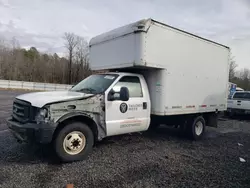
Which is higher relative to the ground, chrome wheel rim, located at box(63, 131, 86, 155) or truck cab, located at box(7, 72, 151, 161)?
truck cab, located at box(7, 72, 151, 161)

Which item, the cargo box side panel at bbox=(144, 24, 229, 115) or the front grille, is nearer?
the front grille

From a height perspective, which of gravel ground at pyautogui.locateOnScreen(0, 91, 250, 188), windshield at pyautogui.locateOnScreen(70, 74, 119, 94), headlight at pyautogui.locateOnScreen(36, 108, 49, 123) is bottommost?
gravel ground at pyautogui.locateOnScreen(0, 91, 250, 188)

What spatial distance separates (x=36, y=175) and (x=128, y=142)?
2.97 metres

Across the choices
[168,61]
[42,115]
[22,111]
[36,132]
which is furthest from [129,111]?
[22,111]

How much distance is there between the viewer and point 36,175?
3834mm

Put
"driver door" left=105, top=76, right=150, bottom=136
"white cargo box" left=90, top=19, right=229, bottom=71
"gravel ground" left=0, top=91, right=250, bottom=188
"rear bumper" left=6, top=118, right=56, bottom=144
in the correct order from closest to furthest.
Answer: "gravel ground" left=0, top=91, right=250, bottom=188 → "rear bumper" left=6, top=118, right=56, bottom=144 → "driver door" left=105, top=76, right=150, bottom=136 → "white cargo box" left=90, top=19, right=229, bottom=71

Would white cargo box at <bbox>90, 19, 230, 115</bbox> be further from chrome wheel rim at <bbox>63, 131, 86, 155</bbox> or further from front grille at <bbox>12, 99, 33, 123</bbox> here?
front grille at <bbox>12, 99, 33, 123</bbox>

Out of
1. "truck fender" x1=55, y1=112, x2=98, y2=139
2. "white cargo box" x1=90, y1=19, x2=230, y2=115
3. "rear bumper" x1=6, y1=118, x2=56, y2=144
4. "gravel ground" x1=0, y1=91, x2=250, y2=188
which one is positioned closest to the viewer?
"gravel ground" x1=0, y1=91, x2=250, y2=188

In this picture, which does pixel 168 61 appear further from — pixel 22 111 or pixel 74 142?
pixel 22 111

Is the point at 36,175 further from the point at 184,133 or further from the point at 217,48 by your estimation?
the point at 217,48

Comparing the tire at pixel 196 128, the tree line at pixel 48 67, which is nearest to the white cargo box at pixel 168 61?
the tire at pixel 196 128

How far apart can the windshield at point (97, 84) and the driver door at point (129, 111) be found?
23 centimetres

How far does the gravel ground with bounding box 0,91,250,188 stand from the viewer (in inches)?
146

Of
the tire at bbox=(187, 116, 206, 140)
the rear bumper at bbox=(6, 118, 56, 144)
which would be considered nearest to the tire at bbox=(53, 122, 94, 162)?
the rear bumper at bbox=(6, 118, 56, 144)
